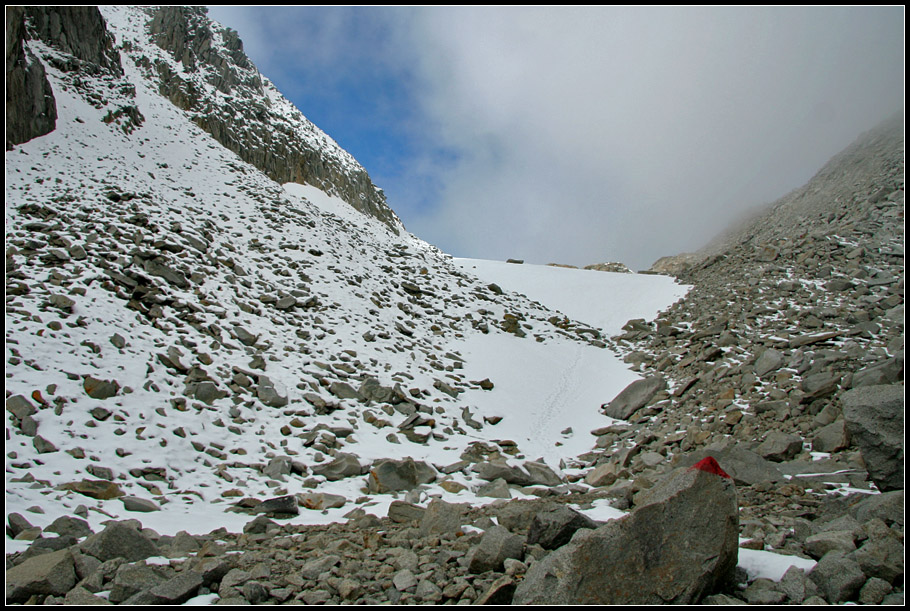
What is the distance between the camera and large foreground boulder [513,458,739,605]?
3.31 meters

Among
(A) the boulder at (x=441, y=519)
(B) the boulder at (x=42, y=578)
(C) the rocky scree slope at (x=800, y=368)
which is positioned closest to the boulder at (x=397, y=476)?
(A) the boulder at (x=441, y=519)

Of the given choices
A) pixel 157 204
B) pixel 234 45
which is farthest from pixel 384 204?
pixel 157 204

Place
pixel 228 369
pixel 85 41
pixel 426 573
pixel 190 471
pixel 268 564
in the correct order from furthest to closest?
pixel 85 41
pixel 228 369
pixel 190 471
pixel 268 564
pixel 426 573

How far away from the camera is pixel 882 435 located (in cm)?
545

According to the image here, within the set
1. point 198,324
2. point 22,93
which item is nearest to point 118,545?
point 198,324

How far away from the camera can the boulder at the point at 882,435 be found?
5.36m

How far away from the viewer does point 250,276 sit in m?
17.5

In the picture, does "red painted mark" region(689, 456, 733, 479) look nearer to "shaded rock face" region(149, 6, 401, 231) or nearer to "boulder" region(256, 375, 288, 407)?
"boulder" region(256, 375, 288, 407)

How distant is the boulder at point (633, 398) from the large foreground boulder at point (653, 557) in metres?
11.1

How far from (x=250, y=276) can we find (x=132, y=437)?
32.4 feet

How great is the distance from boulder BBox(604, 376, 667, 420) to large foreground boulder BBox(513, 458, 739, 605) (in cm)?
1114

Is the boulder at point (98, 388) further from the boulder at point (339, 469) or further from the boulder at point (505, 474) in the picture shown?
the boulder at point (505, 474)

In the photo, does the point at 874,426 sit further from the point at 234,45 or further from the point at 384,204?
the point at 234,45

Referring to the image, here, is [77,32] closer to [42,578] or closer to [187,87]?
[187,87]
